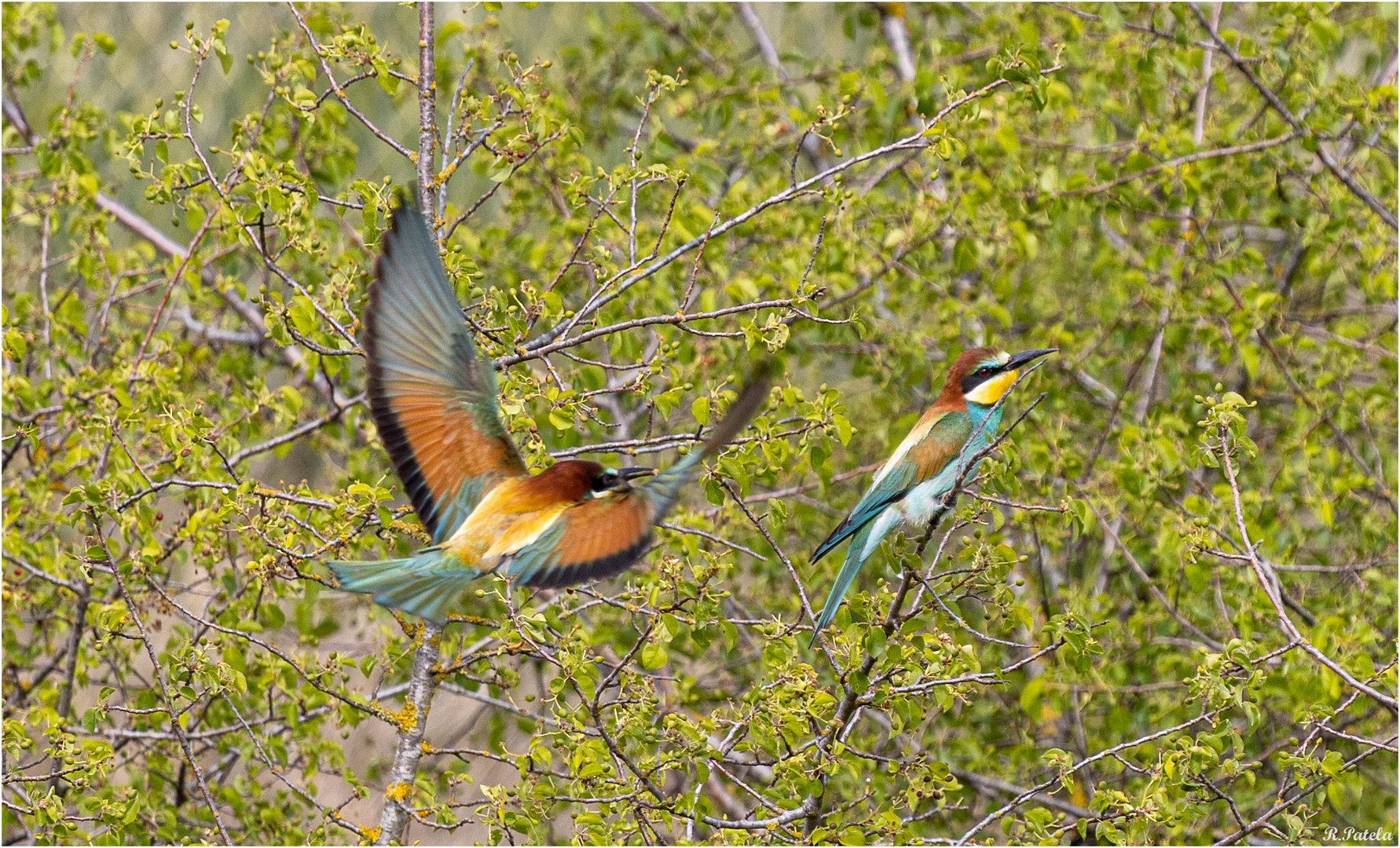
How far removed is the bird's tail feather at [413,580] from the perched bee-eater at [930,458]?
1251 millimetres

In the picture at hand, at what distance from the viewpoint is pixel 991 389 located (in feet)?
12.6

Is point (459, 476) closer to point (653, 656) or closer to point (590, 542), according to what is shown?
point (590, 542)

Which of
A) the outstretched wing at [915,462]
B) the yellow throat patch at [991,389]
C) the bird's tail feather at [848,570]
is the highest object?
the yellow throat patch at [991,389]

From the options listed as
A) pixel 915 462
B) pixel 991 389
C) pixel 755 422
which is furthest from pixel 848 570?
pixel 755 422

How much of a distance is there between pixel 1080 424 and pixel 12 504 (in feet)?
12.3

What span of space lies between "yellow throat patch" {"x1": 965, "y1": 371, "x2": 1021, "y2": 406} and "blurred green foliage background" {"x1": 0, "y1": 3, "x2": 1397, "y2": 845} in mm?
195

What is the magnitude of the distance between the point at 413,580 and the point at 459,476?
284 mm

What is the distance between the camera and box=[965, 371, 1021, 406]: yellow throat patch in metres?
3.82

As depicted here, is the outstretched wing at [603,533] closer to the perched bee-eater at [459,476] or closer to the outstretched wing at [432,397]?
the perched bee-eater at [459,476]

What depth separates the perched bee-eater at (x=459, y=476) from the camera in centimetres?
264

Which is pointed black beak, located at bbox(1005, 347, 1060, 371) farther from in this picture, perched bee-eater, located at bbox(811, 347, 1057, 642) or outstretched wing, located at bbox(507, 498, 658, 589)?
outstretched wing, located at bbox(507, 498, 658, 589)

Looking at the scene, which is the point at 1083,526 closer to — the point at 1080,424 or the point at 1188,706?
the point at 1188,706

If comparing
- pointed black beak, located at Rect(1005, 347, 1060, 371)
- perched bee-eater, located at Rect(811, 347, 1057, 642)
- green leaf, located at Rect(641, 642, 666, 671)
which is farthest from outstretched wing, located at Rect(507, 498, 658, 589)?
pointed black beak, located at Rect(1005, 347, 1060, 371)

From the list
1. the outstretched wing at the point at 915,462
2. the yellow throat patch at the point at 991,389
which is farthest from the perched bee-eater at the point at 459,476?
the yellow throat patch at the point at 991,389
